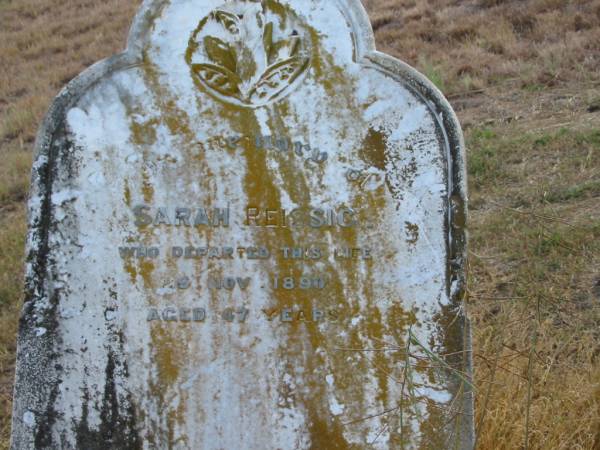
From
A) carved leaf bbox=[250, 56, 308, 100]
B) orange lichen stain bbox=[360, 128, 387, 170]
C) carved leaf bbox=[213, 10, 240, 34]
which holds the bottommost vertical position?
orange lichen stain bbox=[360, 128, 387, 170]

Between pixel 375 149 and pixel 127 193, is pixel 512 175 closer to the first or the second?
pixel 375 149

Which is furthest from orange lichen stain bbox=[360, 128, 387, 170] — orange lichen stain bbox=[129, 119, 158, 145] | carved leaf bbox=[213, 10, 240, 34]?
orange lichen stain bbox=[129, 119, 158, 145]

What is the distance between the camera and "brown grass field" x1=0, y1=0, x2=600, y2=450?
3234 millimetres

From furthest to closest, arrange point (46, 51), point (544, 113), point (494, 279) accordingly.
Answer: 1. point (46, 51)
2. point (544, 113)
3. point (494, 279)

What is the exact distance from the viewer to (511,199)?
5406 millimetres

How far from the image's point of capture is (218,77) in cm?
273

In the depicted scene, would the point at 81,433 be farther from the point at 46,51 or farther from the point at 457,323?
the point at 46,51

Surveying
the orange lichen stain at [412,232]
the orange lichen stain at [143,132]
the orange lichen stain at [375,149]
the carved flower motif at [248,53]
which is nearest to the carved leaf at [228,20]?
the carved flower motif at [248,53]

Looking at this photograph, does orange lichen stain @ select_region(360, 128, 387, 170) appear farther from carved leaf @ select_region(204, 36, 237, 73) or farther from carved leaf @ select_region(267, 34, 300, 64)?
carved leaf @ select_region(204, 36, 237, 73)

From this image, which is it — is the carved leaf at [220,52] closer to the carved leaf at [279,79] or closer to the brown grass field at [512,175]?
the carved leaf at [279,79]

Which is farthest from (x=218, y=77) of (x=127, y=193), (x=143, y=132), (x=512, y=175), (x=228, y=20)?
(x=512, y=175)

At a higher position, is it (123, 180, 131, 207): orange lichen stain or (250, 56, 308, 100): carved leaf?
A: (250, 56, 308, 100): carved leaf

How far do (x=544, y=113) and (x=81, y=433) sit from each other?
5.47 meters

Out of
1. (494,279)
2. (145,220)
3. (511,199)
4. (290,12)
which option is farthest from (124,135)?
(511,199)
